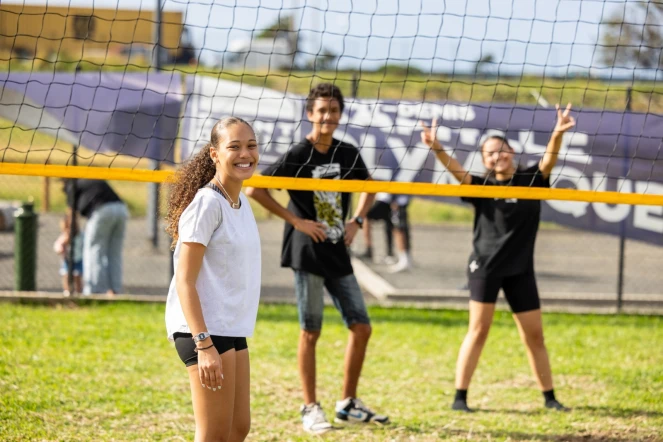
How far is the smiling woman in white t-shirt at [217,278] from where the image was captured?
11.9 feet

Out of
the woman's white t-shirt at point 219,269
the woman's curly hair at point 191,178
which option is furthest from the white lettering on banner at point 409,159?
the woman's white t-shirt at point 219,269

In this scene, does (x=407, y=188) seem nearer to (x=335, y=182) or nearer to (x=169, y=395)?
(x=335, y=182)

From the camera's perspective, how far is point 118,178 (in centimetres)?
490

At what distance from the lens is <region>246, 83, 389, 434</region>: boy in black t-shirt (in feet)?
18.5

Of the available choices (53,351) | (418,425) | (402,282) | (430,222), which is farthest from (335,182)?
(430,222)

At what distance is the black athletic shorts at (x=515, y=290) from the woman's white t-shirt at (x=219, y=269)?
2.64 metres

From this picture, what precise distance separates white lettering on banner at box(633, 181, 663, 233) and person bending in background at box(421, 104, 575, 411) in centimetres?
385

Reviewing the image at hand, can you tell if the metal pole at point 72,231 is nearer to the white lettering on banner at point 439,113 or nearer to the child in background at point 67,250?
the child in background at point 67,250

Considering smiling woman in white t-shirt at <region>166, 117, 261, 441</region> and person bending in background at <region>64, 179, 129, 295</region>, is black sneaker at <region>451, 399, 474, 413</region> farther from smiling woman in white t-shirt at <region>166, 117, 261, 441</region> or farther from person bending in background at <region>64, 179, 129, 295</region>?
person bending in background at <region>64, 179, 129, 295</region>

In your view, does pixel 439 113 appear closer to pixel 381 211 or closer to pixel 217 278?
pixel 381 211

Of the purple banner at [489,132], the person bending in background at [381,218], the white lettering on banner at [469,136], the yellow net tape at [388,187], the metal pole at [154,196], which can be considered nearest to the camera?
the yellow net tape at [388,187]

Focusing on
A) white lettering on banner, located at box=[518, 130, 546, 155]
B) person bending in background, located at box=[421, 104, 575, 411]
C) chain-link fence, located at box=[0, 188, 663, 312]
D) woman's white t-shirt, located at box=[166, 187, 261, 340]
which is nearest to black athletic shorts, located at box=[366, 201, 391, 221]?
chain-link fence, located at box=[0, 188, 663, 312]

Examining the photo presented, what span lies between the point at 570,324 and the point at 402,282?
10.4 ft

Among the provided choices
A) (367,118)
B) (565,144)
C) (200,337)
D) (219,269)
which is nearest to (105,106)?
(367,118)
